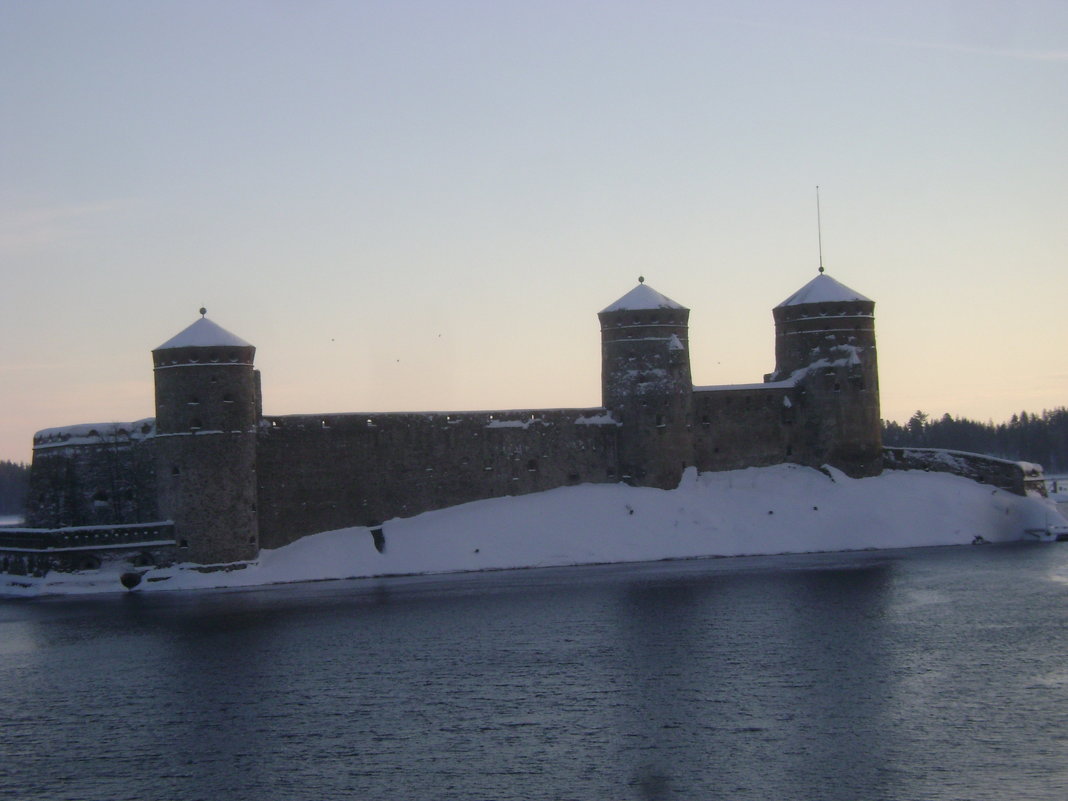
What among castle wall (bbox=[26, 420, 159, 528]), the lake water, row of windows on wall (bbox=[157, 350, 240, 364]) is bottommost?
the lake water

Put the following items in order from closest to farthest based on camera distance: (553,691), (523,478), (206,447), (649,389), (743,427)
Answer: (553,691)
(206,447)
(523,478)
(649,389)
(743,427)

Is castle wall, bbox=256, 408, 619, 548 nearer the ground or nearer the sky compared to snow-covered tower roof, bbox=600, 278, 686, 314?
nearer the ground

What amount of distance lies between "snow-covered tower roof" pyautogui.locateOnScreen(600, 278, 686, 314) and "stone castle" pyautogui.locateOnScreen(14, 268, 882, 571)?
0.06m

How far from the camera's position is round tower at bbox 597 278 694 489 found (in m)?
46.9

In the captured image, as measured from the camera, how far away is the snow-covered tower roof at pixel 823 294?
49156 millimetres

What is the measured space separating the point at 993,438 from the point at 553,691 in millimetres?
108309

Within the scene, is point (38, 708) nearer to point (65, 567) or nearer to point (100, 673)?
point (100, 673)

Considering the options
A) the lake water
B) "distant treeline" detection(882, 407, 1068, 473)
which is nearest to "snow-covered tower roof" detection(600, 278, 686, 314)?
the lake water

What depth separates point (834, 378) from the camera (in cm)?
A: 4900

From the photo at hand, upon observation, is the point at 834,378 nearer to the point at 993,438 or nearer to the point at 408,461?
the point at 408,461

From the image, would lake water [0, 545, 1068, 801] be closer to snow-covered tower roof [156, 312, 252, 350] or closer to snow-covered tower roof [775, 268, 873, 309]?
snow-covered tower roof [156, 312, 252, 350]

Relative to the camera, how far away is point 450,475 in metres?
44.8

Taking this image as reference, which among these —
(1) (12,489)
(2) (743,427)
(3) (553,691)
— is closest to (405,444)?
(2) (743,427)

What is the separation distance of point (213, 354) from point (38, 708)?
17596mm
